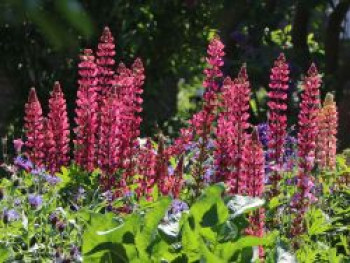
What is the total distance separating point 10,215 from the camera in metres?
3.45

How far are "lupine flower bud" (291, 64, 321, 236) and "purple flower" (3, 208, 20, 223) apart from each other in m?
1.25

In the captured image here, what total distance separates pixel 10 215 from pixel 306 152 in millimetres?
1397

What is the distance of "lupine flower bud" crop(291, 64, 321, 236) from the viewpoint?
384 centimetres

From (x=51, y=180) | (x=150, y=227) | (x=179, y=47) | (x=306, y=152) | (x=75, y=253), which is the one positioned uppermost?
(x=179, y=47)

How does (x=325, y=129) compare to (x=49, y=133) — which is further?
(x=49, y=133)

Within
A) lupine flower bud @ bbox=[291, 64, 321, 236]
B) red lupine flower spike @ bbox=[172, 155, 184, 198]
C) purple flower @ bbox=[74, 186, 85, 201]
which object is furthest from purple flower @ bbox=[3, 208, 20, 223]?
lupine flower bud @ bbox=[291, 64, 321, 236]

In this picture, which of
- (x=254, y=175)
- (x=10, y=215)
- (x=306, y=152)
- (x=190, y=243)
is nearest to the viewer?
(x=190, y=243)

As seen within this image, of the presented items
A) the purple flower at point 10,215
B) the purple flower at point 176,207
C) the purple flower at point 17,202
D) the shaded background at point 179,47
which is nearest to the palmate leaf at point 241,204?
the purple flower at point 176,207

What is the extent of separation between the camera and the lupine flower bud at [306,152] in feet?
12.6

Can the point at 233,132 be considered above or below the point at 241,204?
above

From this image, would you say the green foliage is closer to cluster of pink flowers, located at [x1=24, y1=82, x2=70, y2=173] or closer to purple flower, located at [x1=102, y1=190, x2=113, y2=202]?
purple flower, located at [x1=102, y1=190, x2=113, y2=202]

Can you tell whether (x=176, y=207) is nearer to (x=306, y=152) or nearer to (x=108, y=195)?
(x=108, y=195)

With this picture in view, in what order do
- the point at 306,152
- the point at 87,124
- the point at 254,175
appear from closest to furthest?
1. the point at 254,175
2. the point at 306,152
3. the point at 87,124

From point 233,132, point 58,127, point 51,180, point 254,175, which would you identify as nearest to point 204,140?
point 233,132
